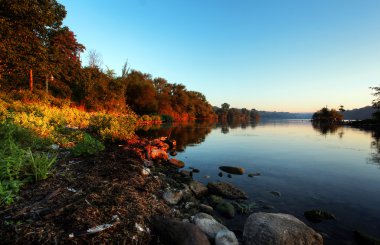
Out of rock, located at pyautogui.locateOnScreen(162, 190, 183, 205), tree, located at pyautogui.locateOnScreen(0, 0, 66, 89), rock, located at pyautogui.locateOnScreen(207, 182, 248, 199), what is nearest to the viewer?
rock, located at pyautogui.locateOnScreen(162, 190, 183, 205)

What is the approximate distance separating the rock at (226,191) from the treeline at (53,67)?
19.4 m

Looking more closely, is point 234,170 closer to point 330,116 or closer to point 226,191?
point 226,191

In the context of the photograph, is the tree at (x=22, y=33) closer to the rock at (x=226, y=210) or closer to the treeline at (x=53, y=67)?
the treeline at (x=53, y=67)

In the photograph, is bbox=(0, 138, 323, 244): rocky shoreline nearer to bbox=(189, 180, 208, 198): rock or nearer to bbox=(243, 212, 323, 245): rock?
bbox=(243, 212, 323, 245): rock

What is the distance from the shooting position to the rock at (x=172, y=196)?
4978mm

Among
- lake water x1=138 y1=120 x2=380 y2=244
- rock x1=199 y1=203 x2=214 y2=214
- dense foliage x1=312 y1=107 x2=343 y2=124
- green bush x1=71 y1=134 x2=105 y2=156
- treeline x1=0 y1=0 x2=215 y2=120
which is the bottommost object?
lake water x1=138 y1=120 x2=380 y2=244

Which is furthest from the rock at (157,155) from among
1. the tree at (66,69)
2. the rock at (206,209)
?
the tree at (66,69)

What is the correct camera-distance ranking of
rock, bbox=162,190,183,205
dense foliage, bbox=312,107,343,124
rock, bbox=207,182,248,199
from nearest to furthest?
rock, bbox=162,190,183,205
rock, bbox=207,182,248,199
dense foliage, bbox=312,107,343,124

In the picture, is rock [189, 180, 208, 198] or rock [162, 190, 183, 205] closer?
rock [162, 190, 183, 205]

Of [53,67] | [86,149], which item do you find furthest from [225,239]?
[53,67]

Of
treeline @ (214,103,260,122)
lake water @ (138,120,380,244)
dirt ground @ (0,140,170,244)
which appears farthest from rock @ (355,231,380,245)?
treeline @ (214,103,260,122)

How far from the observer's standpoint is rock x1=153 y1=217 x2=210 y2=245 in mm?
3055

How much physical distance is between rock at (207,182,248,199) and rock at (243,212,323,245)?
2563 millimetres

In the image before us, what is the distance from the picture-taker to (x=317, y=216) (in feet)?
17.4
